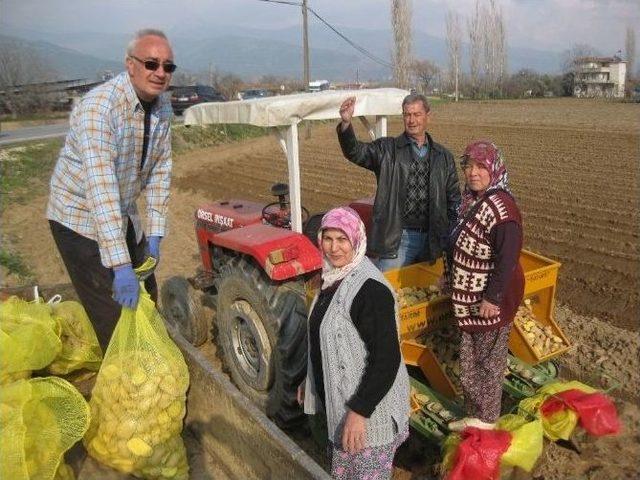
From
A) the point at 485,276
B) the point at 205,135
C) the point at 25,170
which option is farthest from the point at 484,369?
the point at 205,135

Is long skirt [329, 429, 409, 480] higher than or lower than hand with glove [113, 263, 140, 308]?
lower

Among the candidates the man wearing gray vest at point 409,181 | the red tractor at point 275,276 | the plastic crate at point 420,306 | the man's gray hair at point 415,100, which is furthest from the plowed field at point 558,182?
the red tractor at point 275,276

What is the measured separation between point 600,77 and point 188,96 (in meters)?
56.2

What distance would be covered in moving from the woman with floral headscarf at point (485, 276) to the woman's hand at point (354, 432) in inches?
37.6

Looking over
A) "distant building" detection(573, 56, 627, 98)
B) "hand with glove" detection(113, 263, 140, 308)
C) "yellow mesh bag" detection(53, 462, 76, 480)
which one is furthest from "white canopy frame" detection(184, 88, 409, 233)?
"distant building" detection(573, 56, 627, 98)

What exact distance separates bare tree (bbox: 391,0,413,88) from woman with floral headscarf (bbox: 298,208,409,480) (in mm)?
34304

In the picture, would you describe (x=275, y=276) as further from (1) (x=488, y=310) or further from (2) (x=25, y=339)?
(2) (x=25, y=339)

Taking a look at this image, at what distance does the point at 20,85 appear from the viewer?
25.9m

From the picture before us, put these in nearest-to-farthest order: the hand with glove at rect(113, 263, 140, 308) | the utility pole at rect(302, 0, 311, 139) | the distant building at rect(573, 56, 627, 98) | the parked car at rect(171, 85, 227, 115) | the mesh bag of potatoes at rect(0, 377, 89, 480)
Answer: the mesh bag of potatoes at rect(0, 377, 89, 480) → the hand with glove at rect(113, 263, 140, 308) → the utility pole at rect(302, 0, 311, 139) → the parked car at rect(171, 85, 227, 115) → the distant building at rect(573, 56, 627, 98)

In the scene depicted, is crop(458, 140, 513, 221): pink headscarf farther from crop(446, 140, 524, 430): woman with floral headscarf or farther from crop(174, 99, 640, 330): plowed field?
crop(174, 99, 640, 330): plowed field

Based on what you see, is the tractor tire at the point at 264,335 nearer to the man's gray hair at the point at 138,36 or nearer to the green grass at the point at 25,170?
the man's gray hair at the point at 138,36

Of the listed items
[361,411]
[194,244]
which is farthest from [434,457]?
[194,244]

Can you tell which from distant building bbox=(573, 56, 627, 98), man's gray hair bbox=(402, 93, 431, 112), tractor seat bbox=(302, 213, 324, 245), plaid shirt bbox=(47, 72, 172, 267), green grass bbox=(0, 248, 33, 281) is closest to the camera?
plaid shirt bbox=(47, 72, 172, 267)

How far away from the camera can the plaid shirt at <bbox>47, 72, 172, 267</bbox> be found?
2.33 metres
